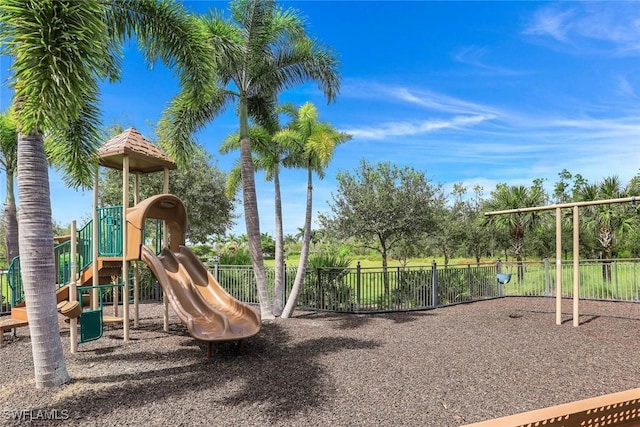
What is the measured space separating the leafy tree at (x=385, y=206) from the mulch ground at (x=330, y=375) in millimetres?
7573

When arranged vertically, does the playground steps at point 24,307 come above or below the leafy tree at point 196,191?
below

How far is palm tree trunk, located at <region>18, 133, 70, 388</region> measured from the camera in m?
4.71

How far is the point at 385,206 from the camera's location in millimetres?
16297

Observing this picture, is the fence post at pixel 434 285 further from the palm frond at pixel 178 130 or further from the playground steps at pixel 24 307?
the playground steps at pixel 24 307

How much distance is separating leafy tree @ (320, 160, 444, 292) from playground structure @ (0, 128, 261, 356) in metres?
9.24

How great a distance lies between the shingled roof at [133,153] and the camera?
8.05 meters

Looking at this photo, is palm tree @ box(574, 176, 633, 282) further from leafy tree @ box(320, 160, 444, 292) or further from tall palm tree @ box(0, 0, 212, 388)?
tall palm tree @ box(0, 0, 212, 388)

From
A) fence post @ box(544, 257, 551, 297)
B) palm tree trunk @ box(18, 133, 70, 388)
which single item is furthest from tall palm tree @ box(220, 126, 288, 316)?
fence post @ box(544, 257, 551, 297)

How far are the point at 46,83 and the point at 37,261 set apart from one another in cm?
214

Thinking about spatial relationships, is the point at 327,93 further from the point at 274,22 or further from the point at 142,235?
the point at 142,235

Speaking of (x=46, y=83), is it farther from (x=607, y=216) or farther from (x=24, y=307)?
(x=607, y=216)

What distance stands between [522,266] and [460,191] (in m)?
12.8

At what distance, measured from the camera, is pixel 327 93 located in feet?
33.8

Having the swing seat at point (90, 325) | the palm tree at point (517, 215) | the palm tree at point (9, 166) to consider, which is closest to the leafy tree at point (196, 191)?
the palm tree at point (9, 166)
